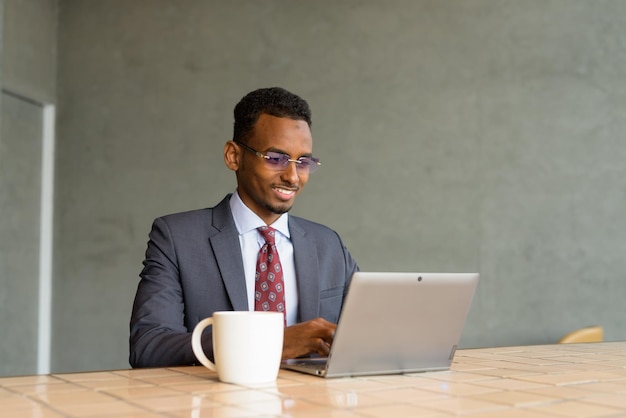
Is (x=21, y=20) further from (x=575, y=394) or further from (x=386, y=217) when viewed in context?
(x=575, y=394)

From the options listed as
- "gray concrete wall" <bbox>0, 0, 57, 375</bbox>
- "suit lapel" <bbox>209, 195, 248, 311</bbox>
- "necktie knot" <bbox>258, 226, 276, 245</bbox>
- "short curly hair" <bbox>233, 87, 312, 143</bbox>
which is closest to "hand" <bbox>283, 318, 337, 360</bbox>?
"suit lapel" <bbox>209, 195, 248, 311</bbox>

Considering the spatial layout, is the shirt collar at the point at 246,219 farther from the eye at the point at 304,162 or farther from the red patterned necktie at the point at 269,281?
the eye at the point at 304,162

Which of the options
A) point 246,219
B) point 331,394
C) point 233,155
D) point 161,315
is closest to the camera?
point 331,394

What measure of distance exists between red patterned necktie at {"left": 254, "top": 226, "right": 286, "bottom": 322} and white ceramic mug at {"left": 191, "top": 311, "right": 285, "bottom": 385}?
2.77 feet

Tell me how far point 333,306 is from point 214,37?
323 cm

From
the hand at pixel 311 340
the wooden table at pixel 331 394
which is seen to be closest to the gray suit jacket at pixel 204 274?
the hand at pixel 311 340

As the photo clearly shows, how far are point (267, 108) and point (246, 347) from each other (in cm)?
114

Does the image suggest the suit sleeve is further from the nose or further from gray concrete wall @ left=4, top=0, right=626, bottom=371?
gray concrete wall @ left=4, top=0, right=626, bottom=371

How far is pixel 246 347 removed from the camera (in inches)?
51.9

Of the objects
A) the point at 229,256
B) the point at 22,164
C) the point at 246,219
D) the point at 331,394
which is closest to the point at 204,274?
the point at 229,256

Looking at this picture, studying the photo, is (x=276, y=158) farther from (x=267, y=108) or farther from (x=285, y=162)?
(x=267, y=108)

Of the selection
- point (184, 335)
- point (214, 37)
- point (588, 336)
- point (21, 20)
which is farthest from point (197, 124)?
point (184, 335)

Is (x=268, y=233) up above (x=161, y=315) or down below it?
above

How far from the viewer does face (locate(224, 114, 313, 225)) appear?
226cm
